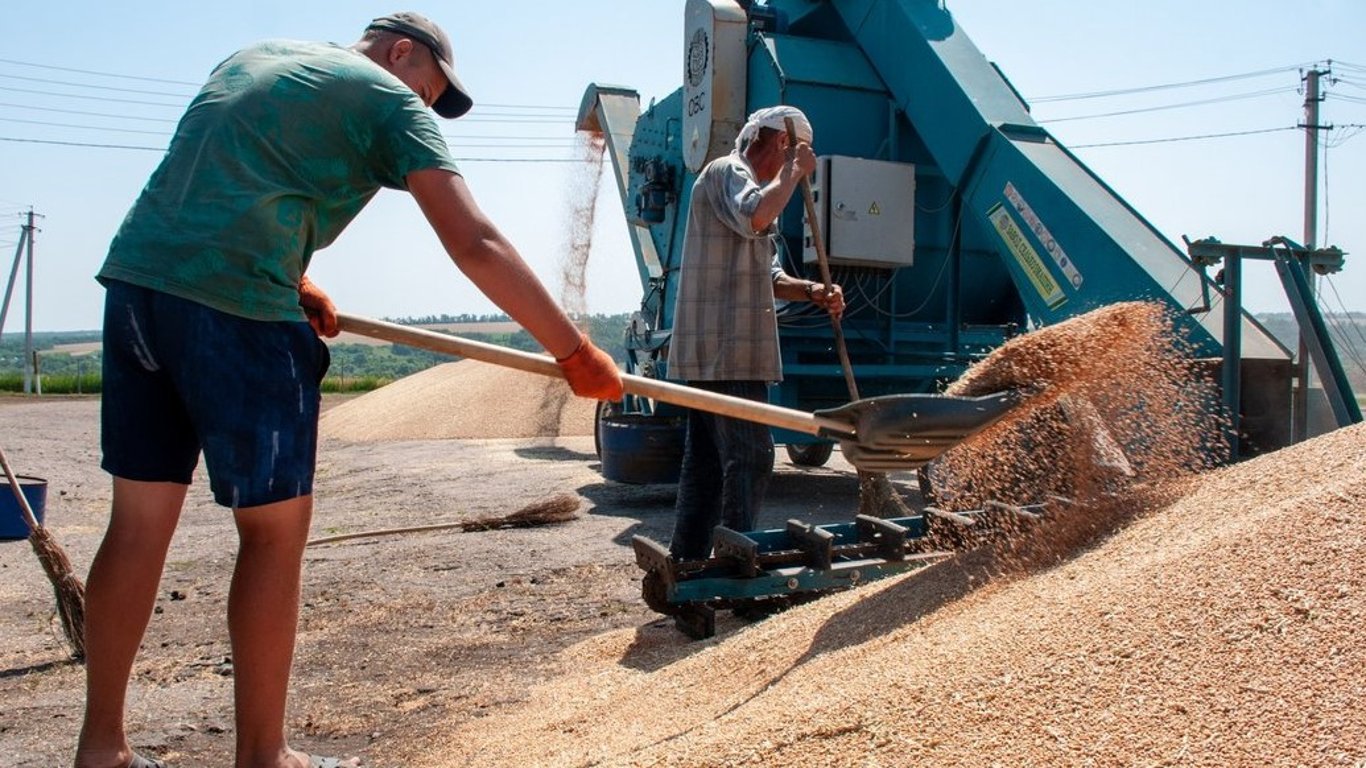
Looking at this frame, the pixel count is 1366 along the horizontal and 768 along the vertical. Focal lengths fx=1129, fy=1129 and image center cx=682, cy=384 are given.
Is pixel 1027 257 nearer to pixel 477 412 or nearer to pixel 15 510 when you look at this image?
pixel 15 510

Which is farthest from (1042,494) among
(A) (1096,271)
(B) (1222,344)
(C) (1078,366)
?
(A) (1096,271)

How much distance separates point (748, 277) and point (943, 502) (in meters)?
1.10

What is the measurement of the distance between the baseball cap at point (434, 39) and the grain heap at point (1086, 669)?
162 cm

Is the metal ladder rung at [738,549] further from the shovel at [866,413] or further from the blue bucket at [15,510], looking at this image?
the blue bucket at [15,510]

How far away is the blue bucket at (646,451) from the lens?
738 centimetres

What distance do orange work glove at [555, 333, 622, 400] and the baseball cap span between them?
0.69 metres

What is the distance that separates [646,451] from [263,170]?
520 centimetres

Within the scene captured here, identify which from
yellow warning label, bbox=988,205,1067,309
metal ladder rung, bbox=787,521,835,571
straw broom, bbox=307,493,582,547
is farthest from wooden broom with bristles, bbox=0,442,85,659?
yellow warning label, bbox=988,205,1067,309

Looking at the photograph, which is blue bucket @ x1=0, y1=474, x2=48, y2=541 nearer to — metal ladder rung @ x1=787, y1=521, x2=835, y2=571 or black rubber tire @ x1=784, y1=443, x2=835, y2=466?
metal ladder rung @ x1=787, y1=521, x2=835, y2=571

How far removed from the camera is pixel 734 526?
4.11 meters

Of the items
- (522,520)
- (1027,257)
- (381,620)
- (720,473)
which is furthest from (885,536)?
(522,520)

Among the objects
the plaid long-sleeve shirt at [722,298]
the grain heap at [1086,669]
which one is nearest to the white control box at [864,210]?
the plaid long-sleeve shirt at [722,298]

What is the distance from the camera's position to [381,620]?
14.8 ft

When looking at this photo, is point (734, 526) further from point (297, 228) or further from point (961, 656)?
point (297, 228)
